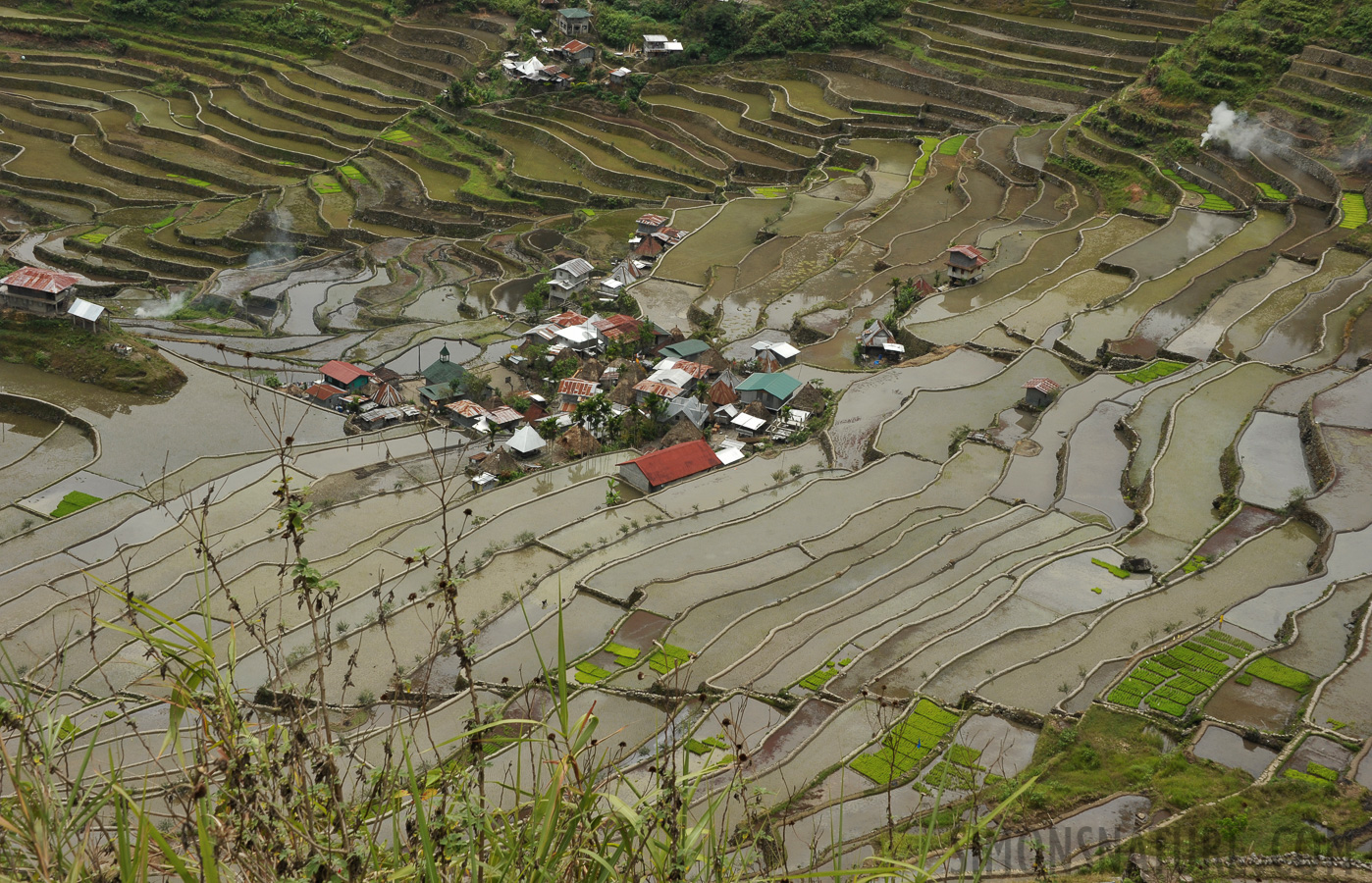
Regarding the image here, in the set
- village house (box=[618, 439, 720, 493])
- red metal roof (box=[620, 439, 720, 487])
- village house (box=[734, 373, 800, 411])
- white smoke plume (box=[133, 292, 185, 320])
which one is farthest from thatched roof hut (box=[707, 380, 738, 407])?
white smoke plume (box=[133, 292, 185, 320])

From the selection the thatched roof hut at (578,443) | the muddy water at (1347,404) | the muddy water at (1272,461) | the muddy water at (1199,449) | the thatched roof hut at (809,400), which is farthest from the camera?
the thatched roof hut at (809,400)

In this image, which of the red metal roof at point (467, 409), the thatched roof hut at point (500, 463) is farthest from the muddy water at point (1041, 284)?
the red metal roof at point (467, 409)

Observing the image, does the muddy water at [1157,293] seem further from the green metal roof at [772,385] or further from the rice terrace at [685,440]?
the green metal roof at [772,385]

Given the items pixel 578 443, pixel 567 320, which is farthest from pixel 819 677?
pixel 567 320

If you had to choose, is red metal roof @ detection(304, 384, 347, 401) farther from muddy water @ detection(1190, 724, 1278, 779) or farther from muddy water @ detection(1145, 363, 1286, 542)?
muddy water @ detection(1190, 724, 1278, 779)

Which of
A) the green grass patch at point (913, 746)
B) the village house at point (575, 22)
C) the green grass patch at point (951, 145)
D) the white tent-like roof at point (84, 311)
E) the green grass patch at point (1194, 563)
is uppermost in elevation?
the village house at point (575, 22)

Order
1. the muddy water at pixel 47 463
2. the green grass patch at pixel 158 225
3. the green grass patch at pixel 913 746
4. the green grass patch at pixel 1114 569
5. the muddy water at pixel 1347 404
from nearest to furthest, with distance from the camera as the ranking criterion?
1. the green grass patch at pixel 913 746
2. the green grass patch at pixel 1114 569
3. the muddy water at pixel 1347 404
4. the muddy water at pixel 47 463
5. the green grass patch at pixel 158 225

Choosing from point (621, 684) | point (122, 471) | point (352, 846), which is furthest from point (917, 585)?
point (122, 471)

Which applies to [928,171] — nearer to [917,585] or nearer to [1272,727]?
[917,585]
